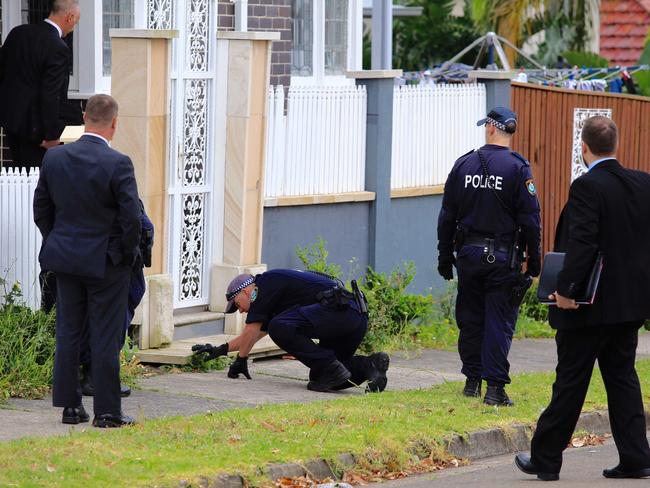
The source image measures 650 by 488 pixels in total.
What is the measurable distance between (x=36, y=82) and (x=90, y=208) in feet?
8.80

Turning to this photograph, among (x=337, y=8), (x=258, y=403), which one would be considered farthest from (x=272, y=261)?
(x=337, y=8)

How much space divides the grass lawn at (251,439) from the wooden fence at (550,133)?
17.9 ft

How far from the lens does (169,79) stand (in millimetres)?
10773

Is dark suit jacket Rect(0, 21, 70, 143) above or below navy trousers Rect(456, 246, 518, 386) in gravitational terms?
above

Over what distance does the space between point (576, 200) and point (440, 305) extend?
636 centimetres

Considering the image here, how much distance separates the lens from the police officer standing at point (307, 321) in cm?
998

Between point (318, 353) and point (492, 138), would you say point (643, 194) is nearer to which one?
point (492, 138)

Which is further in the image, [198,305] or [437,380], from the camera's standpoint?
[198,305]

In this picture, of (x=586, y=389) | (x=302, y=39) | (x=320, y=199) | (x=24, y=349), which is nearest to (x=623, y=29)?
(x=302, y=39)

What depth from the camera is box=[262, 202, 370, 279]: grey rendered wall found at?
39.8ft

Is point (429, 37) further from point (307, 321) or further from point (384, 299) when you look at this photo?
point (307, 321)

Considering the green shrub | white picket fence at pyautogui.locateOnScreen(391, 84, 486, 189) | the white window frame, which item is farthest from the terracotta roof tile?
the green shrub

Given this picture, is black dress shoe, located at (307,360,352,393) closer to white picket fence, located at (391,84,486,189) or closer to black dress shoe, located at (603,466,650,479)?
black dress shoe, located at (603,466,650,479)

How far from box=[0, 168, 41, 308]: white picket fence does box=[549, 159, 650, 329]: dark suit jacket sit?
403cm
